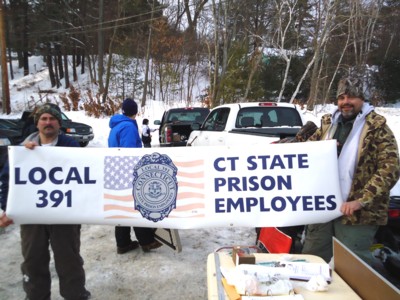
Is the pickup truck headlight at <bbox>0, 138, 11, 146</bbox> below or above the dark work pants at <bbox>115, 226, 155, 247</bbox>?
above

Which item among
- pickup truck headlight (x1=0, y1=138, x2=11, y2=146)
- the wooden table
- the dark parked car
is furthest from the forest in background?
the wooden table

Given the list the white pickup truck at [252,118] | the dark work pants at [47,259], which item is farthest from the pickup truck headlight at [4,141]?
the dark work pants at [47,259]

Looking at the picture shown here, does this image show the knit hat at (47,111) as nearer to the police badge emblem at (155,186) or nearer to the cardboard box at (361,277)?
the police badge emblem at (155,186)

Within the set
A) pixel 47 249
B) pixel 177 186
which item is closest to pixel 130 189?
pixel 177 186

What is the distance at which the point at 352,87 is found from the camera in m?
2.77

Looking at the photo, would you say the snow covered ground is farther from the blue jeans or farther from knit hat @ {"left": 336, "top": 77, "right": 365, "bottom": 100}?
knit hat @ {"left": 336, "top": 77, "right": 365, "bottom": 100}

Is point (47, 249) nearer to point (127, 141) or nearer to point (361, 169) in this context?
point (127, 141)

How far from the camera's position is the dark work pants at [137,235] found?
452 cm

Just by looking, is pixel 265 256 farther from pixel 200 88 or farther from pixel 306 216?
pixel 200 88

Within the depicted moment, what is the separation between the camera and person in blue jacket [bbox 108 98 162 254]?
4324 millimetres

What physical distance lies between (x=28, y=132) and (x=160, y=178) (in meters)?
1.74

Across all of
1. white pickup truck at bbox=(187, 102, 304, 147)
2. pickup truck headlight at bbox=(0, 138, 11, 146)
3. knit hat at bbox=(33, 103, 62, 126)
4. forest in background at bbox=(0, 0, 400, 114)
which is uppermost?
forest in background at bbox=(0, 0, 400, 114)

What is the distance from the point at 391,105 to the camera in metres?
31.5

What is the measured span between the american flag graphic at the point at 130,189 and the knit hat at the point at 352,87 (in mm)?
1422
